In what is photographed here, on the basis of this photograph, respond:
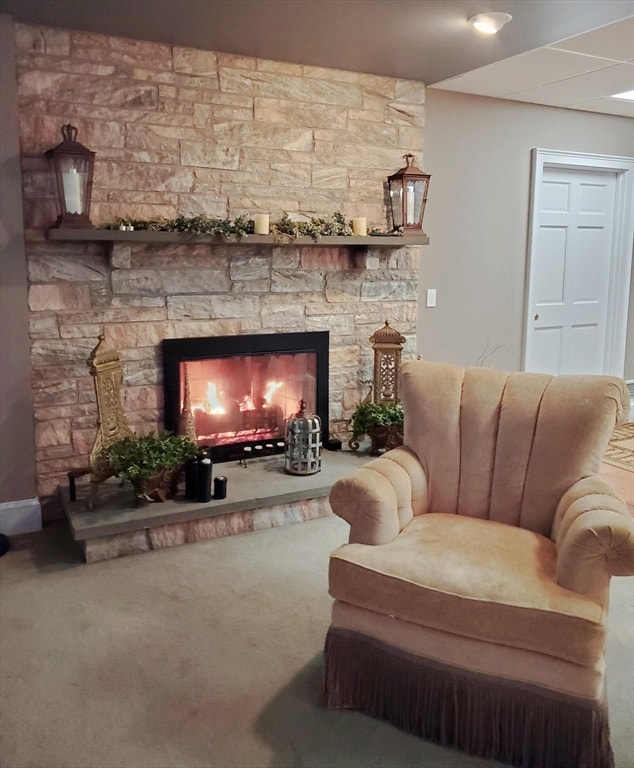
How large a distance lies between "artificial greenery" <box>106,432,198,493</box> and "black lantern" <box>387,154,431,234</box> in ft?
6.44

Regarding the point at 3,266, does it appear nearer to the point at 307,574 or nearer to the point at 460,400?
the point at 307,574

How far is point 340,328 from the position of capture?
14.0 feet

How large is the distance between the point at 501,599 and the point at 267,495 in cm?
179

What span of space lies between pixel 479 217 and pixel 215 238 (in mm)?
2088

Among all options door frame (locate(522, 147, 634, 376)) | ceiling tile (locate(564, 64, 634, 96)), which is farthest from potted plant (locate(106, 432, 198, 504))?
ceiling tile (locate(564, 64, 634, 96))

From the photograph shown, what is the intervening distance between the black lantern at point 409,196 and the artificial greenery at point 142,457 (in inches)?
77.3

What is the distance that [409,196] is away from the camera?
13.7 ft

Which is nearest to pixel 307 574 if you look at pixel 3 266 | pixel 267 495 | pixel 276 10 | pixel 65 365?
pixel 267 495

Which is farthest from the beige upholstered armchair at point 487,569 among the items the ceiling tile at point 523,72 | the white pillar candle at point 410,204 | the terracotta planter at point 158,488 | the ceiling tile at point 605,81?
the ceiling tile at point 605,81

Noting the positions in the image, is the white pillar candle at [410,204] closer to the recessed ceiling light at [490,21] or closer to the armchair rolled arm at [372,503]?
the recessed ceiling light at [490,21]

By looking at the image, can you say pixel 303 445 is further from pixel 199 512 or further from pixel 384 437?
pixel 199 512

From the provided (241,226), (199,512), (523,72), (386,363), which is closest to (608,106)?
(523,72)

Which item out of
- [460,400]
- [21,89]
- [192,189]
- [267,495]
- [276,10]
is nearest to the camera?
[460,400]

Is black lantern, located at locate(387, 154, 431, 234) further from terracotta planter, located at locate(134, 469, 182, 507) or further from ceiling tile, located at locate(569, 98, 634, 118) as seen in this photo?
terracotta planter, located at locate(134, 469, 182, 507)
